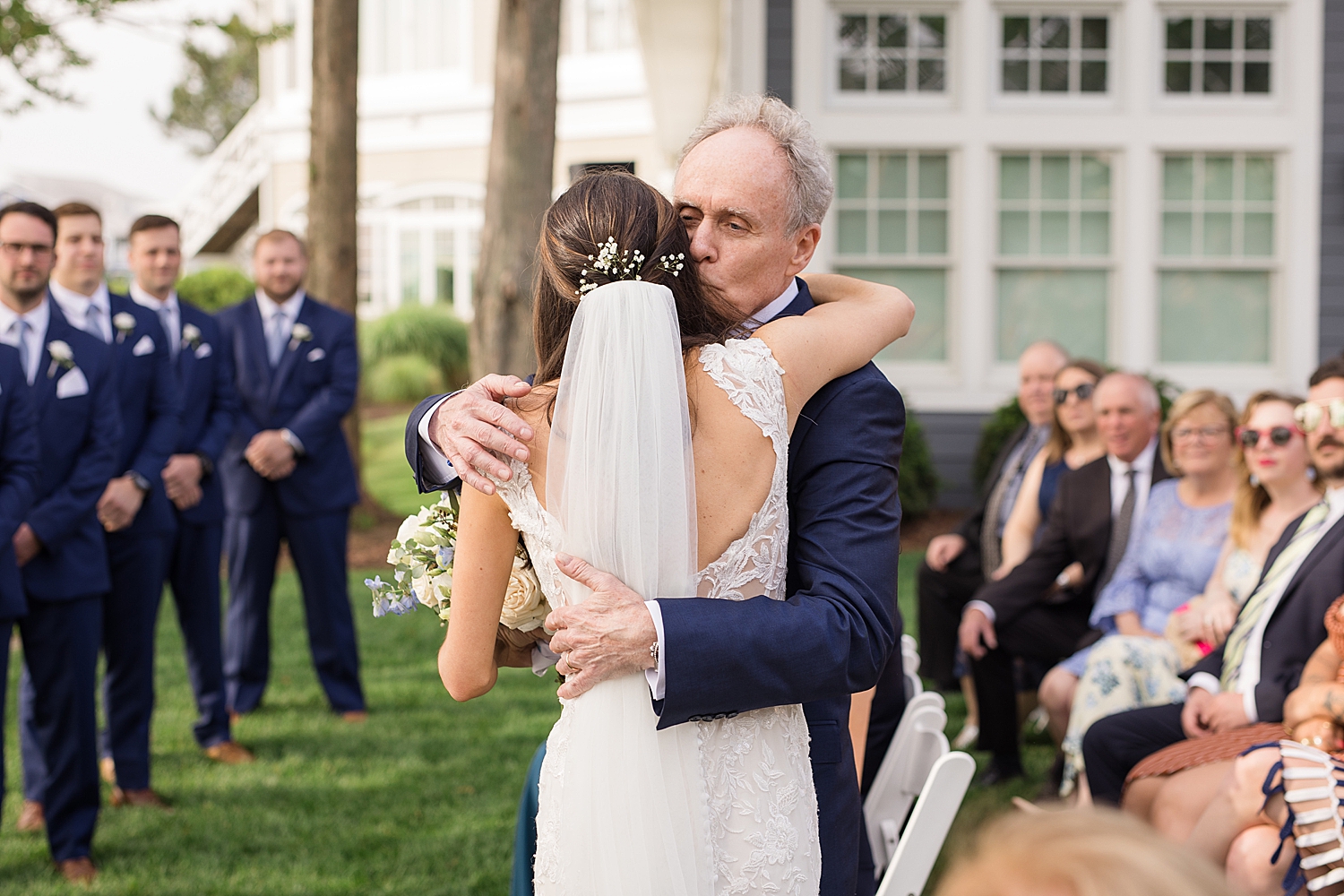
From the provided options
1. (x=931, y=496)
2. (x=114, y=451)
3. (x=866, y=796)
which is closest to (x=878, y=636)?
(x=866, y=796)

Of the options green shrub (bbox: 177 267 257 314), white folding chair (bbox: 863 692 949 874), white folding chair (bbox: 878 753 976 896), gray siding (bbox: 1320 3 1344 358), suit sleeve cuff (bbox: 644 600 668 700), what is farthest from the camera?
green shrub (bbox: 177 267 257 314)

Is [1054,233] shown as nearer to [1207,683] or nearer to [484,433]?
[1207,683]

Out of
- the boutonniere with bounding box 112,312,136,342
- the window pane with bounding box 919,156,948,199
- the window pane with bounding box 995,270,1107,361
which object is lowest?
the boutonniere with bounding box 112,312,136,342

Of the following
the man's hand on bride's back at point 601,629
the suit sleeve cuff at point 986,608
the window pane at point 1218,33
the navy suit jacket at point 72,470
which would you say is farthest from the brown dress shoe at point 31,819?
the window pane at point 1218,33

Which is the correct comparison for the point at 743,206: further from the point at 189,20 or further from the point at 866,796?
the point at 189,20

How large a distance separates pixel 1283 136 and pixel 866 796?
10.7 m

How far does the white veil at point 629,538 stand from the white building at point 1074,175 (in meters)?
10.2

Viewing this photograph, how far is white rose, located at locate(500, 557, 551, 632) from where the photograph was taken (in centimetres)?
209

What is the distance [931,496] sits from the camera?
38.4ft

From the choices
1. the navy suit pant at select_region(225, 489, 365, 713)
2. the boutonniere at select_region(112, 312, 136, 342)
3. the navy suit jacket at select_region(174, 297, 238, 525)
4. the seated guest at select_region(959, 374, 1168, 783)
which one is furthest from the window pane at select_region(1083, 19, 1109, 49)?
the boutonniere at select_region(112, 312, 136, 342)

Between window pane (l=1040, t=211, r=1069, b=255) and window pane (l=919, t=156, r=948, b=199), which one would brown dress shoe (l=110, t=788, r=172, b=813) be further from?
window pane (l=1040, t=211, r=1069, b=255)

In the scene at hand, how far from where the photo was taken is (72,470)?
14.8 ft

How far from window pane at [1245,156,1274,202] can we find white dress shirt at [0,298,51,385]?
37.3ft

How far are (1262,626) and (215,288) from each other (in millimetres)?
21695
